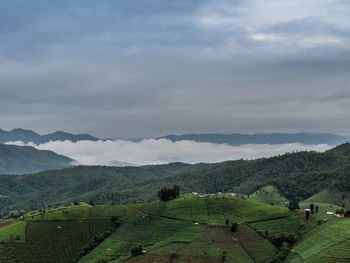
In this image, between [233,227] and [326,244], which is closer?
[326,244]

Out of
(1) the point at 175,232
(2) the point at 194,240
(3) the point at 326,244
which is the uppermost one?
(3) the point at 326,244

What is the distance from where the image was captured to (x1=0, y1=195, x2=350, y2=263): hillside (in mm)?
149000

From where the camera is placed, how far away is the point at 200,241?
16662 centimetres

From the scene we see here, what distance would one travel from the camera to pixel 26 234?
636ft

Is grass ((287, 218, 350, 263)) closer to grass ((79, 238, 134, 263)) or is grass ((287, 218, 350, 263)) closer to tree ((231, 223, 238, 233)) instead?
tree ((231, 223, 238, 233))

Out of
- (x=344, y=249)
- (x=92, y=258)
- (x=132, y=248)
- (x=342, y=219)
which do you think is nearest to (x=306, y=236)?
(x=342, y=219)

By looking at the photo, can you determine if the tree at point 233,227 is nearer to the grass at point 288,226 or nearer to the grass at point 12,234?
the grass at point 288,226

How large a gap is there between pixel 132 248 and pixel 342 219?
9208 centimetres

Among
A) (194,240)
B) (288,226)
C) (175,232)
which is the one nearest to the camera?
(194,240)

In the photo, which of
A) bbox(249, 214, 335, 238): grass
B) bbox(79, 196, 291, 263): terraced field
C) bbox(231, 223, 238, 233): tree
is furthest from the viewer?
bbox(231, 223, 238, 233): tree

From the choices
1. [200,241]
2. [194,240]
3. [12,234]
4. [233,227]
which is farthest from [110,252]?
[233,227]

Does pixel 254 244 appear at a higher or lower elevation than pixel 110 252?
higher

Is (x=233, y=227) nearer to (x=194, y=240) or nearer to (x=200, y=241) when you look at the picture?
(x=200, y=241)

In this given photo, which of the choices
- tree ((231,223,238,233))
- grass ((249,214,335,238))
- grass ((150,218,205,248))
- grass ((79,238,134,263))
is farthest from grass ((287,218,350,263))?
grass ((79,238,134,263))
